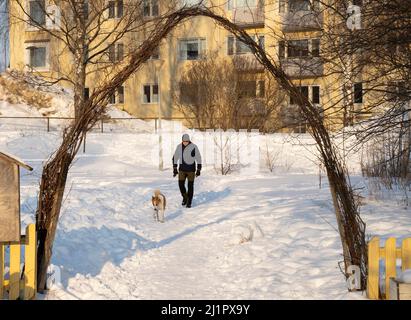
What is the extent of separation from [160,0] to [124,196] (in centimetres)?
2337

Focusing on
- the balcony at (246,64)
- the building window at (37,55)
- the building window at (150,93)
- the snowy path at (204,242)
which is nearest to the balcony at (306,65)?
the snowy path at (204,242)

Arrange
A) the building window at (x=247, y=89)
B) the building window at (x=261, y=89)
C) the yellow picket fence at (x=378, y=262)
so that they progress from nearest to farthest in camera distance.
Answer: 1. the yellow picket fence at (x=378, y=262)
2. the building window at (x=247, y=89)
3. the building window at (x=261, y=89)

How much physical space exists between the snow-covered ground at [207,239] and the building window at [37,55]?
1095 inches

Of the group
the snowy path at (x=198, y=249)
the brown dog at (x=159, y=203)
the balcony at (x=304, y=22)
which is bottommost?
the snowy path at (x=198, y=249)

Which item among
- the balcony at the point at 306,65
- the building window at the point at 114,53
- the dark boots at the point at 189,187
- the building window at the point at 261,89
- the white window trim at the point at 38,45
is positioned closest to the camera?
the balcony at the point at 306,65

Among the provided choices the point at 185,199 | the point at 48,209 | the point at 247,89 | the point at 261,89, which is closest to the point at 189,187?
the point at 185,199

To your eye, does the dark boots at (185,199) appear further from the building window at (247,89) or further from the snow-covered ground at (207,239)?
the building window at (247,89)

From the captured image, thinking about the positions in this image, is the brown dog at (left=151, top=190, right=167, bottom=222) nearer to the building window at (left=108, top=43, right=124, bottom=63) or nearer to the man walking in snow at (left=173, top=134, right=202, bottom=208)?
the man walking in snow at (left=173, top=134, right=202, bottom=208)

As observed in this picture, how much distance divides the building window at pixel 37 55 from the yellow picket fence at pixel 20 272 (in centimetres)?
3977

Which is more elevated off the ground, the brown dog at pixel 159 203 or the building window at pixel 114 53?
the building window at pixel 114 53

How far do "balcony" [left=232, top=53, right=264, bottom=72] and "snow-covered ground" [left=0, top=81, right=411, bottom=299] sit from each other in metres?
15.5

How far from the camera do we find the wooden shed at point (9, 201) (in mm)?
5551

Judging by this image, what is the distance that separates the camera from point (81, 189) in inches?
581

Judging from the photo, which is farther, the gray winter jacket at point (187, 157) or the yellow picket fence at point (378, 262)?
the gray winter jacket at point (187, 157)
